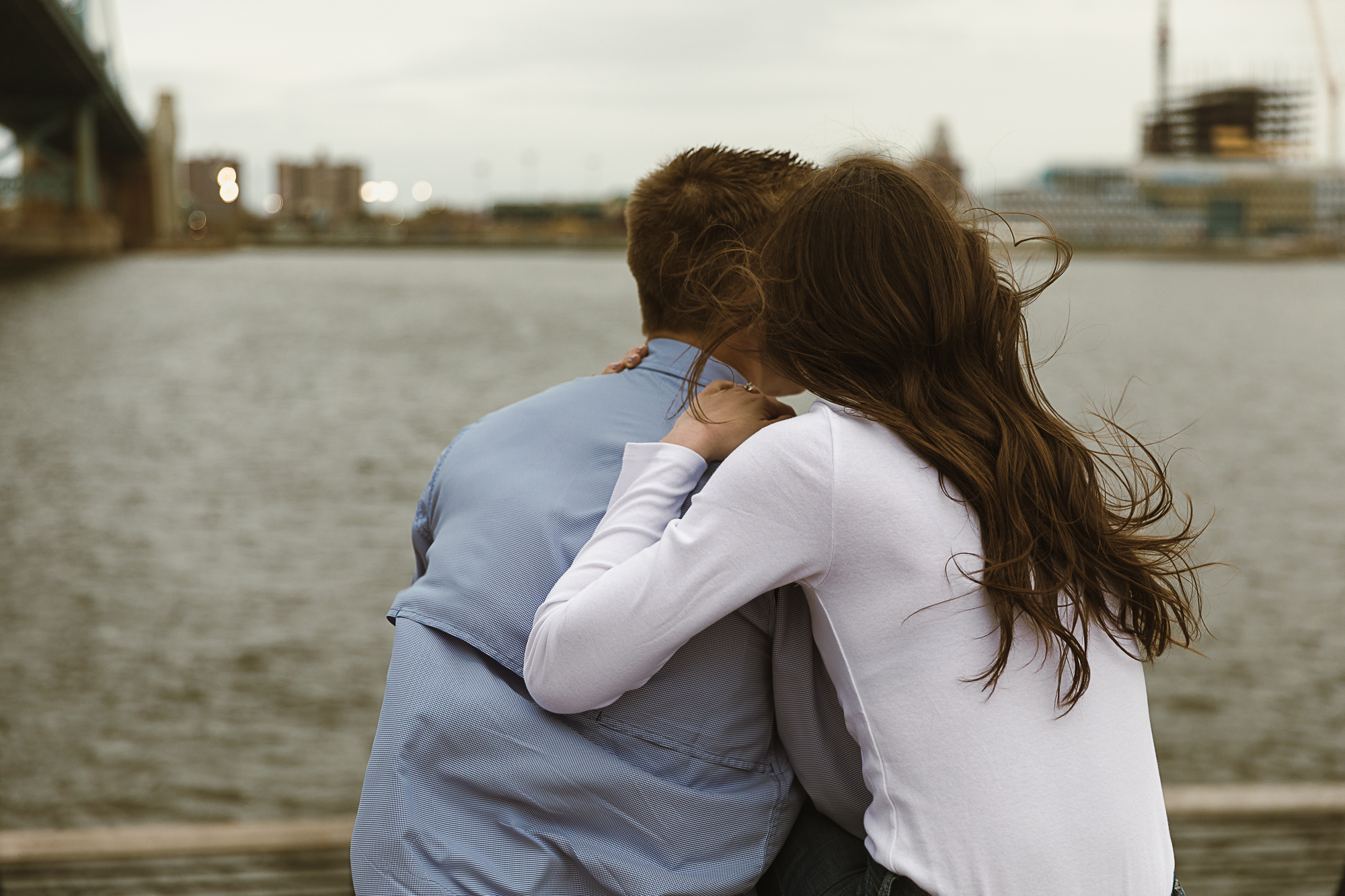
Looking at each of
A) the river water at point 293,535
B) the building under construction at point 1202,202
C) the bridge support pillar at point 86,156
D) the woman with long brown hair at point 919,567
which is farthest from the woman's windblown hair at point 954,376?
the building under construction at point 1202,202

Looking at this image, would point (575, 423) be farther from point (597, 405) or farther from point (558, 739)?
point (558, 739)

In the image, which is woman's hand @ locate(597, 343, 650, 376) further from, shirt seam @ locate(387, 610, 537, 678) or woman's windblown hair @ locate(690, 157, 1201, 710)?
shirt seam @ locate(387, 610, 537, 678)

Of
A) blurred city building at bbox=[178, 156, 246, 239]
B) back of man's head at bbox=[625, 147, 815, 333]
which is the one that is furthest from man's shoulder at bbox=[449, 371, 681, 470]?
blurred city building at bbox=[178, 156, 246, 239]

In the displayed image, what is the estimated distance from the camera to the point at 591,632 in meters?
1.06

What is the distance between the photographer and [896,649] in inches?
42.4

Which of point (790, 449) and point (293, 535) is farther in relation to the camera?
point (293, 535)

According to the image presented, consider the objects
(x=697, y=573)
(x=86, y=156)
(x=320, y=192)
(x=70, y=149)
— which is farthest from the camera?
(x=320, y=192)

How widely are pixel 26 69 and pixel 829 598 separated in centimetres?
3744

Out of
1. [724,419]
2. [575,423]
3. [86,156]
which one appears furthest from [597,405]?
[86,156]

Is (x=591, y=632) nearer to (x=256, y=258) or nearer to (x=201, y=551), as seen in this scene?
(x=201, y=551)

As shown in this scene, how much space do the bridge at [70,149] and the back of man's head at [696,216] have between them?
2746 cm

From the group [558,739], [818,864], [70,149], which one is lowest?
[818,864]

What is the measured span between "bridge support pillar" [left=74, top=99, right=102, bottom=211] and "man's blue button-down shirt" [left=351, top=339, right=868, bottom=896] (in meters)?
43.6

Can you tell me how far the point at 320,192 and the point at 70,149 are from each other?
70.1 metres
